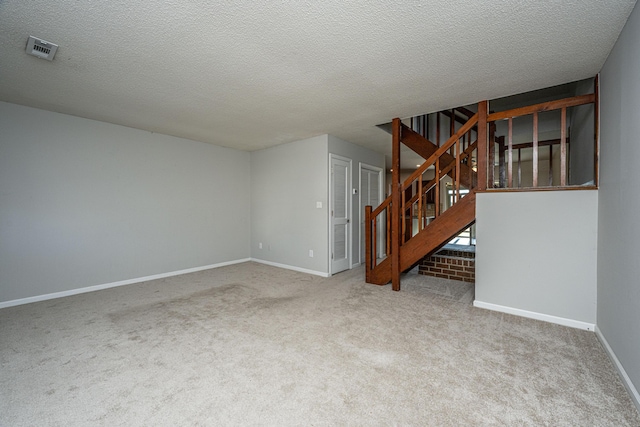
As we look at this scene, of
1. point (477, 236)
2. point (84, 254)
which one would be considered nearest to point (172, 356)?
point (84, 254)

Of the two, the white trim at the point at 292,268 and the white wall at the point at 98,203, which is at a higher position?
the white wall at the point at 98,203

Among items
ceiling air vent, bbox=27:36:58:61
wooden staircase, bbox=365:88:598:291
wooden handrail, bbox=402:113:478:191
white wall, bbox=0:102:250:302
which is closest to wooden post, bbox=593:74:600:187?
wooden staircase, bbox=365:88:598:291

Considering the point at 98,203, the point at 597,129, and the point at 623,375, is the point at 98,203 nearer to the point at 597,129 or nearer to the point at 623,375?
the point at 623,375

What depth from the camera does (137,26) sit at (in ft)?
5.93

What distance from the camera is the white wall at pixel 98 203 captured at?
3.20 meters

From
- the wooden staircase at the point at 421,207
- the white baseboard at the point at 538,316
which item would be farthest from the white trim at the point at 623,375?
the wooden staircase at the point at 421,207

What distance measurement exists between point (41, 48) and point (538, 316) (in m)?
4.86

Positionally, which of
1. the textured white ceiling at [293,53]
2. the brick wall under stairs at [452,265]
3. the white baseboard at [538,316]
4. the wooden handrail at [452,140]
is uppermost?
the textured white ceiling at [293,53]

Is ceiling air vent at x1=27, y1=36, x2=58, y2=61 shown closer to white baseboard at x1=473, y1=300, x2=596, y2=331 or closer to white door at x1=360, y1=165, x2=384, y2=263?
white door at x1=360, y1=165, x2=384, y2=263

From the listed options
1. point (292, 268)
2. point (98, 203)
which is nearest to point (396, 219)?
point (292, 268)

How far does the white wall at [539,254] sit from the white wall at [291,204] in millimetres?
2279

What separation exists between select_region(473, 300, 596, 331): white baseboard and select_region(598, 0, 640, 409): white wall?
0.56 ft

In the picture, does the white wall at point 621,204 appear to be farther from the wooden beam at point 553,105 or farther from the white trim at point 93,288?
the white trim at point 93,288

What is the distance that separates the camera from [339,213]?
4.68m
